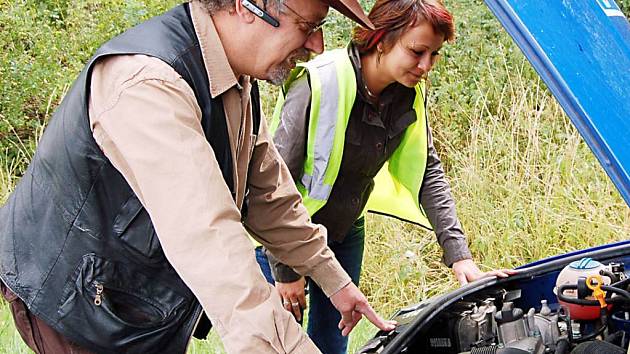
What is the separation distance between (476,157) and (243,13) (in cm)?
438

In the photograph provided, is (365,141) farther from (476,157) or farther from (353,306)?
(476,157)

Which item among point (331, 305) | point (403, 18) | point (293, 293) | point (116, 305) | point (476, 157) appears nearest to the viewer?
point (116, 305)

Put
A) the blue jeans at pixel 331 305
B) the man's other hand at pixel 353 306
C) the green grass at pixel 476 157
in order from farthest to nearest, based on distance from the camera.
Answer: the green grass at pixel 476 157
the blue jeans at pixel 331 305
the man's other hand at pixel 353 306

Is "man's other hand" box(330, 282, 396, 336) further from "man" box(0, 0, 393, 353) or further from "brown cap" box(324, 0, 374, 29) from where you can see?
"brown cap" box(324, 0, 374, 29)

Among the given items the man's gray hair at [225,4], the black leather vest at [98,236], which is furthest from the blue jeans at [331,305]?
the man's gray hair at [225,4]

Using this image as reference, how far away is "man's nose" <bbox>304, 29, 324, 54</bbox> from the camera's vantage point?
7.25 ft

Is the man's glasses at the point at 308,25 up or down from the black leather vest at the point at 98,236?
up

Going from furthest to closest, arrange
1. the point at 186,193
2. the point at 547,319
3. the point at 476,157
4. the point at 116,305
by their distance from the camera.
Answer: the point at 476,157, the point at 547,319, the point at 116,305, the point at 186,193

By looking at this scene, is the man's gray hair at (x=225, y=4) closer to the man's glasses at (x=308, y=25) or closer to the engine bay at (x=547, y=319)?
the man's glasses at (x=308, y=25)

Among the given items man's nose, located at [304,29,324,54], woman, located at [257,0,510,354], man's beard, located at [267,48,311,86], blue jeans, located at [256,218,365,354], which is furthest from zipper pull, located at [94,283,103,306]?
blue jeans, located at [256,218,365,354]

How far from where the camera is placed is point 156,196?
1.87 metres

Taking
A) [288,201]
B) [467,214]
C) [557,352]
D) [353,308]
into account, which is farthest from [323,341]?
[467,214]

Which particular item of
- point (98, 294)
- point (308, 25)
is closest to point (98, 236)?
point (98, 294)

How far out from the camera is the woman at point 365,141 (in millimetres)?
3107
